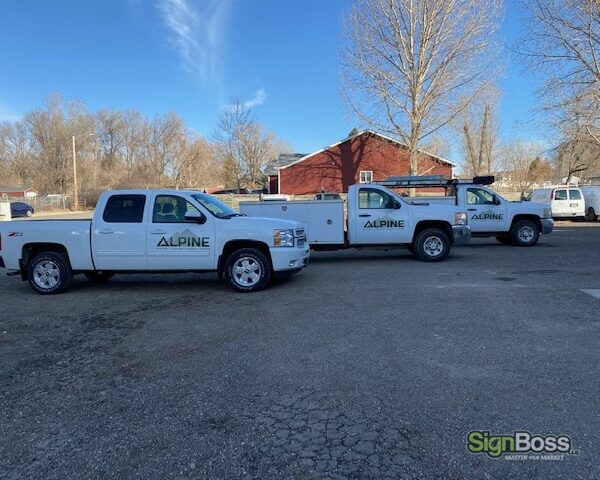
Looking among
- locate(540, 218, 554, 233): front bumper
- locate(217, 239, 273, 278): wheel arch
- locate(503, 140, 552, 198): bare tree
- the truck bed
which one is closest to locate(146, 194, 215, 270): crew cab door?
locate(217, 239, 273, 278): wheel arch

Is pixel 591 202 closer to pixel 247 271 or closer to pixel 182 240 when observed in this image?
pixel 247 271

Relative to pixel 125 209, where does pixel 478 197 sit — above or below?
above

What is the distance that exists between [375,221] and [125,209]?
644 centimetres

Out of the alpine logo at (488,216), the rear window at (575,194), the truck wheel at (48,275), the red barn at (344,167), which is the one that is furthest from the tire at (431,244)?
the red barn at (344,167)

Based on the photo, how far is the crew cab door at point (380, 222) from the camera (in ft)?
39.2

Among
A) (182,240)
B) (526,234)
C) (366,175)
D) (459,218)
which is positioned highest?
(366,175)

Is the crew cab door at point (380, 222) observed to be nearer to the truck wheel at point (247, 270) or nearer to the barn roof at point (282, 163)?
the truck wheel at point (247, 270)

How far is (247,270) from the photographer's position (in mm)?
8008

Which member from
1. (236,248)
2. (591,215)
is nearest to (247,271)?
(236,248)

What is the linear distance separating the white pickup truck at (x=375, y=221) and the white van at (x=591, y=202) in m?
18.5

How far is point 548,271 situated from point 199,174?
242 ft

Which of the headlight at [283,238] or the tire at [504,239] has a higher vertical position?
the headlight at [283,238]

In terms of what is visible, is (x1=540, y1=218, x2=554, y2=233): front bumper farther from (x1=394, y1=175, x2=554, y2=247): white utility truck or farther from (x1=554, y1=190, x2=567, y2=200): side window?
(x1=554, y1=190, x2=567, y2=200): side window

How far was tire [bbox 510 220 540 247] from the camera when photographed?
15.1 meters
